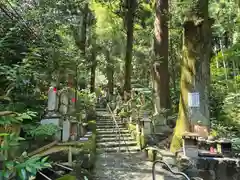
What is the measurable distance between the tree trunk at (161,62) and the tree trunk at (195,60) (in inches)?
119

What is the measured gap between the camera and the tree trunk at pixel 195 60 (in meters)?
6.78

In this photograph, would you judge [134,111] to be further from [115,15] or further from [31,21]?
[115,15]

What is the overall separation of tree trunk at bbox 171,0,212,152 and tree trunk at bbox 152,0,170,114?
9.92ft

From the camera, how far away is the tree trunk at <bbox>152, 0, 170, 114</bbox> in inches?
403

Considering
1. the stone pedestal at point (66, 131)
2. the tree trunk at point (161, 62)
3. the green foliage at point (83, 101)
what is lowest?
the stone pedestal at point (66, 131)

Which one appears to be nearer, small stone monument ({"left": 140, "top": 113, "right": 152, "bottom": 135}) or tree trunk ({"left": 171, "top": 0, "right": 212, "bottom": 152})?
tree trunk ({"left": 171, "top": 0, "right": 212, "bottom": 152})

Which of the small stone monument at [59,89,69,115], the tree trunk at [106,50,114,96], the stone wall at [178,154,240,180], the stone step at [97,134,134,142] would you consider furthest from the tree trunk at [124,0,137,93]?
the stone wall at [178,154,240,180]

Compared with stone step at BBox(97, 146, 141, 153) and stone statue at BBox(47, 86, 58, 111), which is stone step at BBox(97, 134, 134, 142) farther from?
stone statue at BBox(47, 86, 58, 111)

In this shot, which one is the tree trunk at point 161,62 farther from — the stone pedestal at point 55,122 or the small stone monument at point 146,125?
Result: the stone pedestal at point 55,122

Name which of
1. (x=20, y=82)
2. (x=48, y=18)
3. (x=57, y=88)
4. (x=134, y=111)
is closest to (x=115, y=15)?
(x=134, y=111)

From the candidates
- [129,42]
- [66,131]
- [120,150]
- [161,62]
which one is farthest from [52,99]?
[129,42]

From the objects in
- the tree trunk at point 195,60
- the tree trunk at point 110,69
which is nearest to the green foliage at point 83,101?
the tree trunk at point 195,60

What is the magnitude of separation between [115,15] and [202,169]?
43.7 feet

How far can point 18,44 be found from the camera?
5.91 m
